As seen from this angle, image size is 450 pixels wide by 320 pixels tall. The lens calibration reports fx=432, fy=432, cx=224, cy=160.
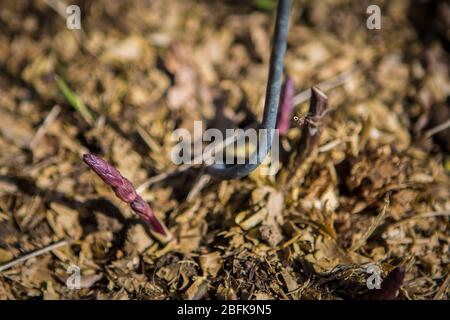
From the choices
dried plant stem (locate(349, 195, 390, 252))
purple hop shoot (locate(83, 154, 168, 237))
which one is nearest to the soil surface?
dried plant stem (locate(349, 195, 390, 252))

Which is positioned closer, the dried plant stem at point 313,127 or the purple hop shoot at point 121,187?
the purple hop shoot at point 121,187

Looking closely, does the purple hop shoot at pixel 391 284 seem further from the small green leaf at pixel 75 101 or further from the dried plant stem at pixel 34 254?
the small green leaf at pixel 75 101

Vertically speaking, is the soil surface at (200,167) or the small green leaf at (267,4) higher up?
the small green leaf at (267,4)

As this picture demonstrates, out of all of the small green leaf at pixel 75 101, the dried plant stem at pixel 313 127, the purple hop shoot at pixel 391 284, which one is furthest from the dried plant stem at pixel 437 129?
the small green leaf at pixel 75 101

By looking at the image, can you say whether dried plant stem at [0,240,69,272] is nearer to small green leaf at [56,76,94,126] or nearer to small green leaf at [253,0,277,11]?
small green leaf at [56,76,94,126]

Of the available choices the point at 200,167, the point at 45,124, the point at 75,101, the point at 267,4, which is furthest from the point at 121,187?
the point at 267,4

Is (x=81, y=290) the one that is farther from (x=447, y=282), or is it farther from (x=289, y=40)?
(x=289, y=40)
